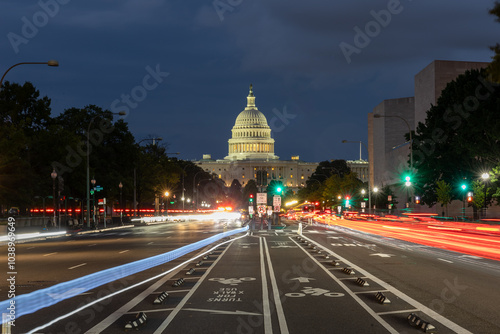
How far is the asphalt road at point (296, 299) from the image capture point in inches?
429

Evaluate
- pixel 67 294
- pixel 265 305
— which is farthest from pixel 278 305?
pixel 67 294

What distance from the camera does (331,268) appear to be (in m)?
21.1

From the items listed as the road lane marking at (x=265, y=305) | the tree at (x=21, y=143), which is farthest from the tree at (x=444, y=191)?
the road lane marking at (x=265, y=305)

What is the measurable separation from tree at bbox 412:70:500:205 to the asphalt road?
113ft

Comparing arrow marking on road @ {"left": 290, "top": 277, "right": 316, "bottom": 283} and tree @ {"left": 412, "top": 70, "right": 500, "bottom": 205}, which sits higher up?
tree @ {"left": 412, "top": 70, "right": 500, "bottom": 205}

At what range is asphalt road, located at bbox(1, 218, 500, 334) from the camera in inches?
429

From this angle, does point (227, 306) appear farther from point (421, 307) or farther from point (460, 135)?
point (460, 135)

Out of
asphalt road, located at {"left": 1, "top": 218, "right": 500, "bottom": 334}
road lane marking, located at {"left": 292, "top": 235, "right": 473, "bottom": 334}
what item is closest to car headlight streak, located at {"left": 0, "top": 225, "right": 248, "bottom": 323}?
asphalt road, located at {"left": 1, "top": 218, "right": 500, "bottom": 334}

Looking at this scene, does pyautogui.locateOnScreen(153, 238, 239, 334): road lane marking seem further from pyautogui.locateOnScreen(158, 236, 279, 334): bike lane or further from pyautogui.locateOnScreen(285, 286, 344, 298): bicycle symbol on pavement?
pyautogui.locateOnScreen(285, 286, 344, 298): bicycle symbol on pavement

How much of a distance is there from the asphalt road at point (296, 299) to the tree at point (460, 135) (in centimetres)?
3439

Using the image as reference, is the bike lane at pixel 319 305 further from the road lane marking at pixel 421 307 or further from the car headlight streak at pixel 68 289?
the car headlight streak at pixel 68 289

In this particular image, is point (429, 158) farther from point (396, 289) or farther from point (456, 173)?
point (396, 289)

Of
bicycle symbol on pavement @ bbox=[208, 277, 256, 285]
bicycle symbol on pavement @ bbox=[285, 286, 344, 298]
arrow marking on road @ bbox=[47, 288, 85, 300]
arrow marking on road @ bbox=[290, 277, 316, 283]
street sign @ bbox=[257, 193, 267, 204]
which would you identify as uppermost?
street sign @ bbox=[257, 193, 267, 204]

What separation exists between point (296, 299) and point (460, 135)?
5044 centimetres
